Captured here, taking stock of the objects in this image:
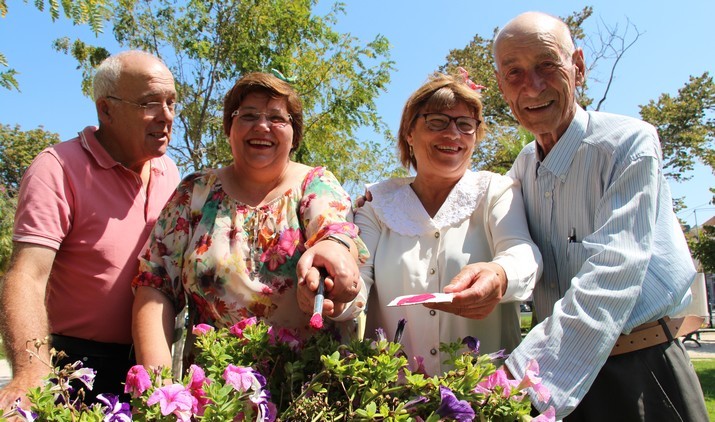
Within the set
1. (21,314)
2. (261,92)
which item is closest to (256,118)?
(261,92)

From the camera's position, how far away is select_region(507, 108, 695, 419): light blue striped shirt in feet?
6.72

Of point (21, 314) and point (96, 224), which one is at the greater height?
point (96, 224)

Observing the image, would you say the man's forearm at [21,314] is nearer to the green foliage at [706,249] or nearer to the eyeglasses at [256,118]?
the eyeglasses at [256,118]

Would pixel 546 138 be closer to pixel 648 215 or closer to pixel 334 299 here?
pixel 648 215

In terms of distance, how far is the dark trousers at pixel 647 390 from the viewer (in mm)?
2303

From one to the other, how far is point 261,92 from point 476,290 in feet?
4.11

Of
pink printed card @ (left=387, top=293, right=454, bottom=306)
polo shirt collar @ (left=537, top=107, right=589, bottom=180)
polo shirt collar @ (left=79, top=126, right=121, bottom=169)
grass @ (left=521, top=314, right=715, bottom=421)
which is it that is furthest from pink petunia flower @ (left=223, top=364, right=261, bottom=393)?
grass @ (left=521, top=314, right=715, bottom=421)

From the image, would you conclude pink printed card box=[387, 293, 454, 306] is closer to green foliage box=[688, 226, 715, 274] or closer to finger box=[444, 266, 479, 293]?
finger box=[444, 266, 479, 293]

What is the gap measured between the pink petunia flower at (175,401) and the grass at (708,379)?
9.22 m

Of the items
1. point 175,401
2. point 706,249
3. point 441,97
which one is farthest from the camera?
point 706,249

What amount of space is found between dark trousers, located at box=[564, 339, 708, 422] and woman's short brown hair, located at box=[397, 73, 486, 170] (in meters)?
1.21

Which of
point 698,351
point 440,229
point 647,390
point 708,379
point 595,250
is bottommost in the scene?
→ point 698,351

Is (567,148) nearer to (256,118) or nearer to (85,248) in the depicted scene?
(256,118)

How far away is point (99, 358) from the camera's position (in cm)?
290
